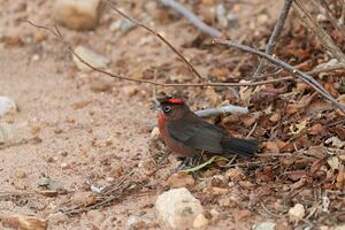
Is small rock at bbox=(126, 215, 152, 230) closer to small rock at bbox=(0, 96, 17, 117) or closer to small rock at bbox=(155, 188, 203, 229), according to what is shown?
small rock at bbox=(155, 188, 203, 229)

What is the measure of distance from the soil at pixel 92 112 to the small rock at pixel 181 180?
0.16 ft

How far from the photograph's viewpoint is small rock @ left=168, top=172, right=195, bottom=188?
17.3 ft

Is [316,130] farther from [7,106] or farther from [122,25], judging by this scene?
[122,25]

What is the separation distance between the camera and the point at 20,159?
584 cm

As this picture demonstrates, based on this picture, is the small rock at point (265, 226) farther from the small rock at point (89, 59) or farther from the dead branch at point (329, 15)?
the small rock at point (89, 59)

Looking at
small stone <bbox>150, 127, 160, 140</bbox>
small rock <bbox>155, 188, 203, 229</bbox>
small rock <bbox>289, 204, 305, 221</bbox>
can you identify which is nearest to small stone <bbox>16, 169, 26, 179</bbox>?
small stone <bbox>150, 127, 160, 140</bbox>

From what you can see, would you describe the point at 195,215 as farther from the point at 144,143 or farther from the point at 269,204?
the point at 144,143

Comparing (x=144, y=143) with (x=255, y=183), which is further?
(x=144, y=143)

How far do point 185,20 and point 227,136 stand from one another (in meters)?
2.30

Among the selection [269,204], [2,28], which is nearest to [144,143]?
[269,204]

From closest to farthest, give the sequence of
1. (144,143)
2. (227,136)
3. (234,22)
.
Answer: (227,136)
(144,143)
(234,22)

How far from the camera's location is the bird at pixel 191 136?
543 cm

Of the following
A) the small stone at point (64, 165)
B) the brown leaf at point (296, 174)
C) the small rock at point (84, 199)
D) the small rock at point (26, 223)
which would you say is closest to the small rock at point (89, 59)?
the small stone at point (64, 165)

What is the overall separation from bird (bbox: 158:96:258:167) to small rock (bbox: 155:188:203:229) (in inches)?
22.9
